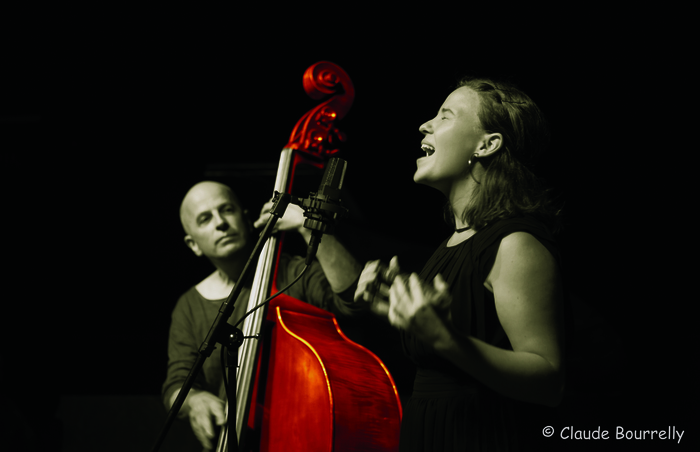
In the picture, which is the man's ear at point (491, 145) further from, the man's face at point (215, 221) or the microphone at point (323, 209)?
the man's face at point (215, 221)

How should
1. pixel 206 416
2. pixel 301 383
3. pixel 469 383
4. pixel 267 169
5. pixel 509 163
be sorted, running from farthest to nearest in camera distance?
pixel 267 169 < pixel 206 416 < pixel 301 383 < pixel 509 163 < pixel 469 383

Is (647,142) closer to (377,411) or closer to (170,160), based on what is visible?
(377,411)

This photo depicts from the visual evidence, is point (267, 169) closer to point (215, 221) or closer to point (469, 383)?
point (215, 221)

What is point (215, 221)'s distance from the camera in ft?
8.00

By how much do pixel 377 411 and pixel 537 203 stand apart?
0.71 m

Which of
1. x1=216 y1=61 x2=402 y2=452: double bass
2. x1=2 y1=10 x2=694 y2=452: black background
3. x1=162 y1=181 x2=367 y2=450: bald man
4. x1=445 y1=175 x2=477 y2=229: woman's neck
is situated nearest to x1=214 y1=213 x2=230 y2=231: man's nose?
x1=162 y1=181 x2=367 y2=450: bald man

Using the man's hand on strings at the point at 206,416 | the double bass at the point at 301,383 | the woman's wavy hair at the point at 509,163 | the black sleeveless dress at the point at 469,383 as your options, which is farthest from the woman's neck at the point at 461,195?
the man's hand on strings at the point at 206,416

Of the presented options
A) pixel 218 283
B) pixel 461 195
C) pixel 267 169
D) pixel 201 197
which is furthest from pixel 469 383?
pixel 267 169

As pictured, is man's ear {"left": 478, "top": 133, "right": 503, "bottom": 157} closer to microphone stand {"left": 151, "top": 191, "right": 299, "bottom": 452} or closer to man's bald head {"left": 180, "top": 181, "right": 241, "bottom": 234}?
microphone stand {"left": 151, "top": 191, "right": 299, "bottom": 452}

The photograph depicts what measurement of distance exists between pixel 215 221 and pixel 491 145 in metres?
1.44

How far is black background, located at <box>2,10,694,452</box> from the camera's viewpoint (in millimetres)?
2279

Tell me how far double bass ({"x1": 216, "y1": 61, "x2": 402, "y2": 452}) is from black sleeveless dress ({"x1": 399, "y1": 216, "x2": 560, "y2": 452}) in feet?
0.79

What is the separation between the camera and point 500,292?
1.10m

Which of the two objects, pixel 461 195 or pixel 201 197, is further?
pixel 201 197
